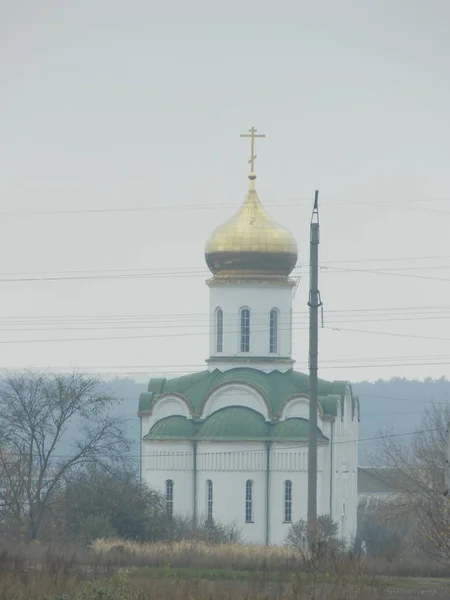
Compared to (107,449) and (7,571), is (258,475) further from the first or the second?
(7,571)

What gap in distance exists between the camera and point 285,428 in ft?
140

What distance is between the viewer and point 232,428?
4250cm

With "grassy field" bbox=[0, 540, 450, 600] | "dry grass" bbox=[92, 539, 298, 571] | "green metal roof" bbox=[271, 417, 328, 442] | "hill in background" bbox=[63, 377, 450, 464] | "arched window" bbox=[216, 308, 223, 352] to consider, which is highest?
"hill in background" bbox=[63, 377, 450, 464]

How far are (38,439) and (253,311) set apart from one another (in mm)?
7527

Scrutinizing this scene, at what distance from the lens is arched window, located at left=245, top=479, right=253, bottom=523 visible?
4231 cm

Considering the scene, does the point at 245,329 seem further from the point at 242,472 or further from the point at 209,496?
the point at 209,496

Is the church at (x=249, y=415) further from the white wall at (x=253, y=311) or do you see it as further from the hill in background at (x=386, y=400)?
the hill in background at (x=386, y=400)

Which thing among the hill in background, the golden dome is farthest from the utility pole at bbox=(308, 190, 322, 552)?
the hill in background

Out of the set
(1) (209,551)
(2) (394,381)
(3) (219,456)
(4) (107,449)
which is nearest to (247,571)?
(1) (209,551)

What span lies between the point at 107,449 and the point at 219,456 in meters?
3.89

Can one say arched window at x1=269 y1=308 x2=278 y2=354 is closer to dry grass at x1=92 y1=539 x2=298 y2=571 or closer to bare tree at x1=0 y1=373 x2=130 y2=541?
bare tree at x1=0 y1=373 x2=130 y2=541

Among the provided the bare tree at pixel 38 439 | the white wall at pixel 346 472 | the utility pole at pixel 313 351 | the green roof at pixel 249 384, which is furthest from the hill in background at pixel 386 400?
the utility pole at pixel 313 351

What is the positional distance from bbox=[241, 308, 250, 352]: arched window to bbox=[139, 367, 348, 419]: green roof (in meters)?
Answer: 0.57

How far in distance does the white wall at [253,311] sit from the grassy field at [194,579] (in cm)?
1777
